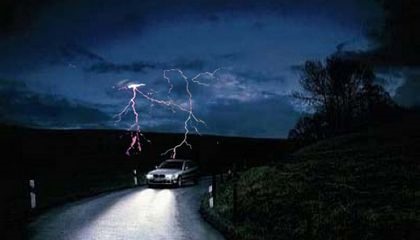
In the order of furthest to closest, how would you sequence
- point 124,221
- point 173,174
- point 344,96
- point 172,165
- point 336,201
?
point 344,96
point 172,165
point 173,174
point 336,201
point 124,221

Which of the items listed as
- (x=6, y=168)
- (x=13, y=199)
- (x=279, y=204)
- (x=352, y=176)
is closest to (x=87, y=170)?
(x=6, y=168)

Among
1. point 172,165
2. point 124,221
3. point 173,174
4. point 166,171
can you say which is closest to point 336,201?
point 124,221

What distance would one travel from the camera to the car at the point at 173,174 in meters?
27.9

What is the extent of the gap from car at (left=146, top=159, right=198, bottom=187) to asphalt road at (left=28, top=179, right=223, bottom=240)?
6017 mm

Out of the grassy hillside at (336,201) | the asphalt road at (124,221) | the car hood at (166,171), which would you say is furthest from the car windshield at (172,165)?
the asphalt road at (124,221)

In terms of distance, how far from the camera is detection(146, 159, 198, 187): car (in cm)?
2788

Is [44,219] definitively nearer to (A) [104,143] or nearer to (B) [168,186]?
(B) [168,186]

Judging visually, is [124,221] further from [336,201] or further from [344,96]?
[344,96]

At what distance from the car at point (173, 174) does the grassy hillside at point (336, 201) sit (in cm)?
472

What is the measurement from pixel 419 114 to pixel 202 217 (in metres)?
Result: 42.8

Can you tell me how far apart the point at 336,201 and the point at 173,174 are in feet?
44.9

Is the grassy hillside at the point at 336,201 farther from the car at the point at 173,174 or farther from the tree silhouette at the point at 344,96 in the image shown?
the tree silhouette at the point at 344,96

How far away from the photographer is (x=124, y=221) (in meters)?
14.6

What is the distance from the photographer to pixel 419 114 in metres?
53.7
